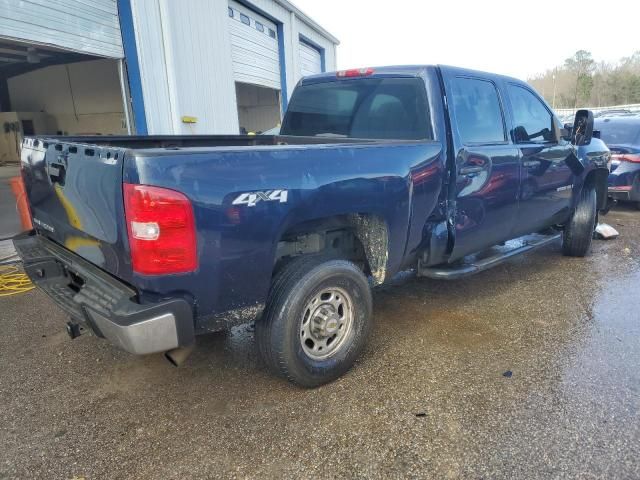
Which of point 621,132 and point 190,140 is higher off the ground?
point 190,140

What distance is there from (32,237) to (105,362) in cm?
104

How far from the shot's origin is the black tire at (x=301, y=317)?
8.27 feet

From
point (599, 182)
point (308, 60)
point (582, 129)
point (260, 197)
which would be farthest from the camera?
point (308, 60)

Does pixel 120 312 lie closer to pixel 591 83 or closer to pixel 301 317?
pixel 301 317

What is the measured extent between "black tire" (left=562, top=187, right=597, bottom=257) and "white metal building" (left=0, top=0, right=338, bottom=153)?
7.20 m

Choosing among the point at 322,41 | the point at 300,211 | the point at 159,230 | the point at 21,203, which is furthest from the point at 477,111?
the point at 322,41

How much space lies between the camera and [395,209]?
292 centimetres

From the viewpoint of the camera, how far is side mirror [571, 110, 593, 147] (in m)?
4.75

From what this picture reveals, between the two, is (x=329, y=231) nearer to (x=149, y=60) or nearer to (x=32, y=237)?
(x=32, y=237)

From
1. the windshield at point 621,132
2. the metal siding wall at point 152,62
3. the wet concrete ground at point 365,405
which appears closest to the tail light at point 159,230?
the wet concrete ground at point 365,405

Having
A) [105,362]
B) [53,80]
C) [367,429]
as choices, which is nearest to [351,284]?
[367,429]

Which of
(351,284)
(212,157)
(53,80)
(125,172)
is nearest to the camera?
(125,172)

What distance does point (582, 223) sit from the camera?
5301mm

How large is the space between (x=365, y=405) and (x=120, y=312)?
1.45 metres
